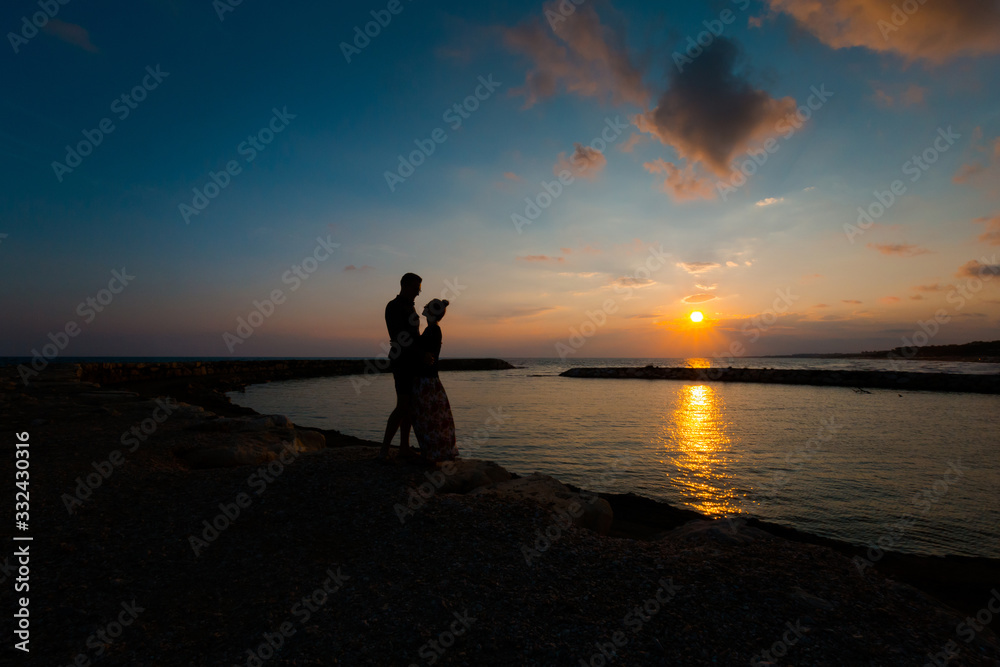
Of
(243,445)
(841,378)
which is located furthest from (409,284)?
(841,378)

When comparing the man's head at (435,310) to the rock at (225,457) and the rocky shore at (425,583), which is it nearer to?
the rocky shore at (425,583)

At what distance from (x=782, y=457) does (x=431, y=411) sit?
1115cm

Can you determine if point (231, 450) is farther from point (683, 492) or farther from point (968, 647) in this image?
point (968, 647)

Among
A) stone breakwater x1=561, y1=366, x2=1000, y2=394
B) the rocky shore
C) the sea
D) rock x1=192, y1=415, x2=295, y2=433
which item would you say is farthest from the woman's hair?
stone breakwater x1=561, y1=366, x2=1000, y2=394

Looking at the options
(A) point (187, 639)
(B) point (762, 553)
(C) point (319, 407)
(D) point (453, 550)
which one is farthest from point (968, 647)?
(C) point (319, 407)

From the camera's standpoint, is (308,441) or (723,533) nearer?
(723,533)

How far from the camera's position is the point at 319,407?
77.7 feet

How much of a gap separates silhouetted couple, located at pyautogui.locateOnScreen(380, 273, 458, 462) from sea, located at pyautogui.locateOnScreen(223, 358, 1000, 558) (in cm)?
443

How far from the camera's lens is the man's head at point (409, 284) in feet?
Answer: 22.5

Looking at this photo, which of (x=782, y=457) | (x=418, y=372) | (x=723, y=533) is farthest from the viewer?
(x=782, y=457)

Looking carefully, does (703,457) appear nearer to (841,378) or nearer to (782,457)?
(782,457)

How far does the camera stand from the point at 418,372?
699 centimetres

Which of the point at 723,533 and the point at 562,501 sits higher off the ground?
the point at 562,501

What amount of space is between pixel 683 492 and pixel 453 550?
22.5 ft
